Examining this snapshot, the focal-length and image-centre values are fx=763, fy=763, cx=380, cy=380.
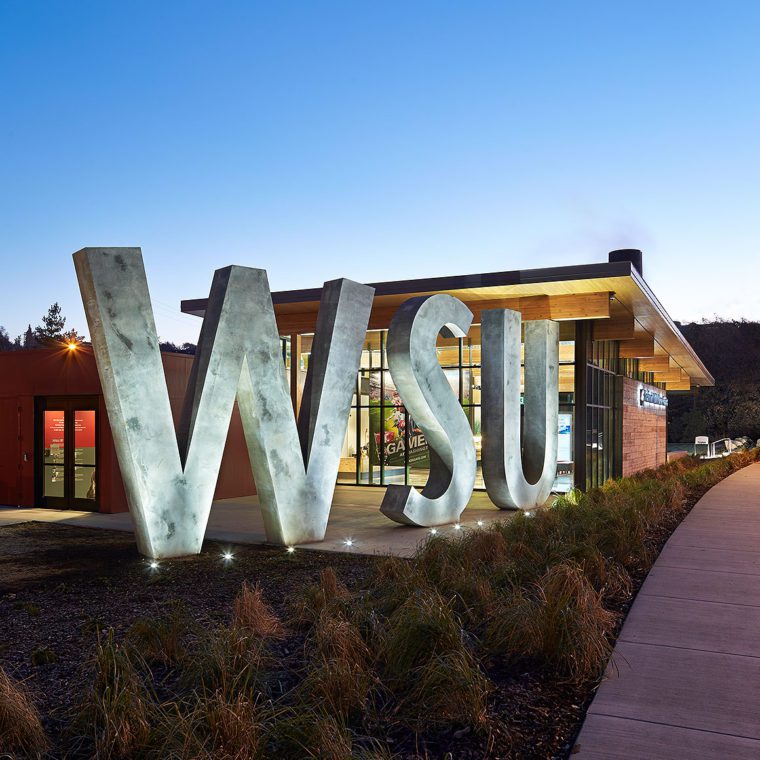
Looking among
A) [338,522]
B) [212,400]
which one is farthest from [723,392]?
[212,400]

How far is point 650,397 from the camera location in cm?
2975

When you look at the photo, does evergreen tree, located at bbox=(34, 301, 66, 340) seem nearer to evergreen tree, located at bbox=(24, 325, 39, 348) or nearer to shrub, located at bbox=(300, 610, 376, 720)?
evergreen tree, located at bbox=(24, 325, 39, 348)

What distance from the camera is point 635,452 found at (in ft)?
85.2

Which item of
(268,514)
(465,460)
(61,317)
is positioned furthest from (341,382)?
(61,317)

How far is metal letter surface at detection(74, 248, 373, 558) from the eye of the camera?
8.91 metres

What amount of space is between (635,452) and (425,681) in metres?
23.4

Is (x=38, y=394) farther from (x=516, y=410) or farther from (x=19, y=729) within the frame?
(x=19, y=729)

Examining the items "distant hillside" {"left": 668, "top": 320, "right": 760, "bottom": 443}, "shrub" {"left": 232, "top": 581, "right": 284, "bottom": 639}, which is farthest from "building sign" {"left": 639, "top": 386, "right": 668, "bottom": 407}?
"distant hillside" {"left": 668, "top": 320, "right": 760, "bottom": 443}

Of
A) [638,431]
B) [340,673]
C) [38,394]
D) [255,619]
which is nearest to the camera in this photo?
[340,673]

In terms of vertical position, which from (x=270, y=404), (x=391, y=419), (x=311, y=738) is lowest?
(x=311, y=738)

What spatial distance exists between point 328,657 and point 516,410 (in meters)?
10.5

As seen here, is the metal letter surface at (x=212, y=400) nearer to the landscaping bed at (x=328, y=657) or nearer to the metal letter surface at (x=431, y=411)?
the metal letter surface at (x=431, y=411)

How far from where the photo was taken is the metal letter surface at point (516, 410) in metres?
14.1

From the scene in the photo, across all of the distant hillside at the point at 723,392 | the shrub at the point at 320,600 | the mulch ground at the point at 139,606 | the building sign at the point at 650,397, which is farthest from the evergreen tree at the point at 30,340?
the shrub at the point at 320,600
